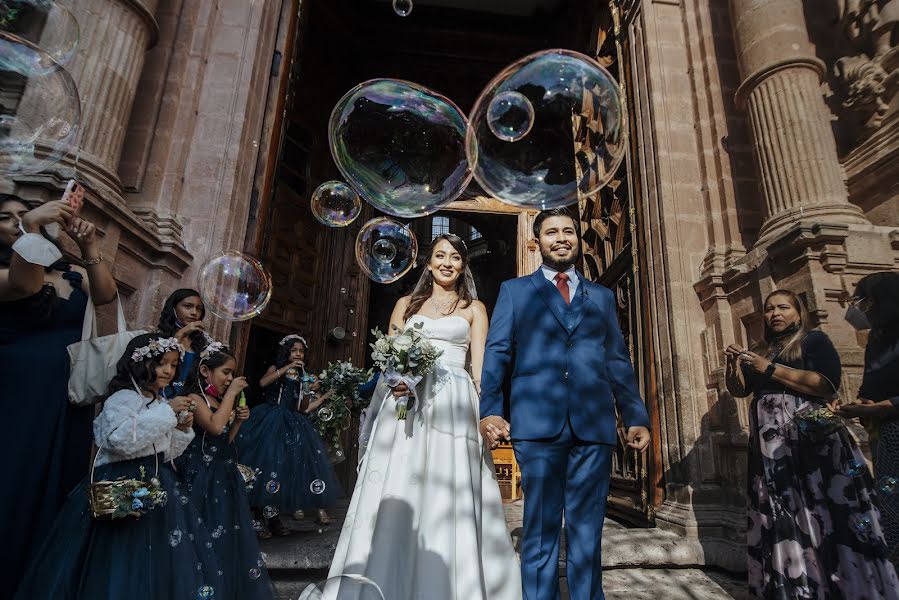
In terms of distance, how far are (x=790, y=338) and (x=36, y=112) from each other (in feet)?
16.8

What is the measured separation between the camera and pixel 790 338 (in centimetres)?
302

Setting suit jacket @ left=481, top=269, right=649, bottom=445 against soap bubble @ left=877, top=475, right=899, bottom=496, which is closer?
suit jacket @ left=481, top=269, right=649, bottom=445

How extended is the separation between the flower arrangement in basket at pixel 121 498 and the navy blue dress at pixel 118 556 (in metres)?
0.09

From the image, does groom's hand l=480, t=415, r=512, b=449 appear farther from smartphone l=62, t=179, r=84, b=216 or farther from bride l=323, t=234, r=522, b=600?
smartphone l=62, t=179, r=84, b=216

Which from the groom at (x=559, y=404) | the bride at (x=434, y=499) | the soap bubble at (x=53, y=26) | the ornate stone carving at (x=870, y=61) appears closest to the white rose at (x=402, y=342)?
the bride at (x=434, y=499)

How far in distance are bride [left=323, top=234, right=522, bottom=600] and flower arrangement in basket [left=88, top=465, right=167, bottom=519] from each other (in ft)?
2.91

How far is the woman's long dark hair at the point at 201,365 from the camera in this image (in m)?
2.97

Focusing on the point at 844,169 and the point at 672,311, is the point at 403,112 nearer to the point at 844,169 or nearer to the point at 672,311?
the point at 672,311

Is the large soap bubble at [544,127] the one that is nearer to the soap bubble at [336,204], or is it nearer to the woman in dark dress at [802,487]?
the woman in dark dress at [802,487]

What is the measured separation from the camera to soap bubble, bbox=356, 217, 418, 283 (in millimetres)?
4250

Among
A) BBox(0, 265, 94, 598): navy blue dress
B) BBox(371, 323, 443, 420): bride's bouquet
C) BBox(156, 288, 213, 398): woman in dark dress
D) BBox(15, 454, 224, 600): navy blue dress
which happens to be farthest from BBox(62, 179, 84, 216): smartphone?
BBox(371, 323, 443, 420): bride's bouquet

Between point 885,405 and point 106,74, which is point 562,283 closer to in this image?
point 885,405

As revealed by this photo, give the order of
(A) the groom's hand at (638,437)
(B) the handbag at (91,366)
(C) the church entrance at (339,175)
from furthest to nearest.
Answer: (C) the church entrance at (339,175), (B) the handbag at (91,366), (A) the groom's hand at (638,437)

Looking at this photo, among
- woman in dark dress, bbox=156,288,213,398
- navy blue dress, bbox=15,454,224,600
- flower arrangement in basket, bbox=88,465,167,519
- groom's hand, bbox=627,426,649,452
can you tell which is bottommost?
navy blue dress, bbox=15,454,224,600
